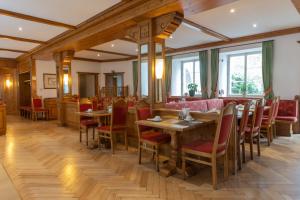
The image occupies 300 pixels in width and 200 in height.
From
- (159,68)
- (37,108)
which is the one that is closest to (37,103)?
(37,108)

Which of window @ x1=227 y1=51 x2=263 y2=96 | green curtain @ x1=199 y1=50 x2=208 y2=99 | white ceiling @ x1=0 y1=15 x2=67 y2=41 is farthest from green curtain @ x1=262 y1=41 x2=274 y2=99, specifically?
white ceiling @ x1=0 y1=15 x2=67 y2=41

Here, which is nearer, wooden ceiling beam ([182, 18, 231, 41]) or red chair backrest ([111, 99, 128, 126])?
red chair backrest ([111, 99, 128, 126])

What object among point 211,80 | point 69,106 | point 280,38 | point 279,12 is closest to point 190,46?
point 211,80

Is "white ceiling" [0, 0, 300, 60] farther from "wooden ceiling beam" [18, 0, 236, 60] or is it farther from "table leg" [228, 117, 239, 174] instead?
"table leg" [228, 117, 239, 174]

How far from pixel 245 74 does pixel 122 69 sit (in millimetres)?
6115

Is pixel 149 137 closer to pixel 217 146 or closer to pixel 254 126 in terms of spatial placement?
pixel 217 146

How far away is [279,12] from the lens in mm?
4930

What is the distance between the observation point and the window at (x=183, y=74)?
28.8 ft

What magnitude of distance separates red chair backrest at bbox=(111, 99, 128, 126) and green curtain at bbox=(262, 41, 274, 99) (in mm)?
4678

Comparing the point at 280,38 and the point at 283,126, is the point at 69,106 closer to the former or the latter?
the point at 283,126

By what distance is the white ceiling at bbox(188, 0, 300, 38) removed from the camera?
4512 mm

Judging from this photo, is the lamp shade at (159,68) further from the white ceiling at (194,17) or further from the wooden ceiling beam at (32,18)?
the wooden ceiling beam at (32,18)

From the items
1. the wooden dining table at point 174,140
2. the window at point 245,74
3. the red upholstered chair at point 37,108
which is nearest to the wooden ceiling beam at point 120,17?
the wooden dining table at point 174,140

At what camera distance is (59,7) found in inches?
173
